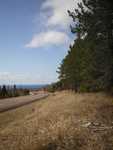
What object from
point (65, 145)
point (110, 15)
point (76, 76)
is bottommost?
point (65, 145)

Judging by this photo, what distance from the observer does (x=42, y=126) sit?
11719 mm

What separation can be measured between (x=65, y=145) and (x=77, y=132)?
136 centimetres

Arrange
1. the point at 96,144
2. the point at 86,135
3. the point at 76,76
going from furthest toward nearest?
the point at 76,76
the point at 86,135
the point at 96,144

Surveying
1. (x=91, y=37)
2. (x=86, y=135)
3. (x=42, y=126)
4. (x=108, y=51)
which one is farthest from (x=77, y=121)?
(x=91, y=37)

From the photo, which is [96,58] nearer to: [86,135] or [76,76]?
[86,135]

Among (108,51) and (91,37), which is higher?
(91,37)

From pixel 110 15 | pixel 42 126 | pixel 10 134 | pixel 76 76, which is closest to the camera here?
pixel 10 134

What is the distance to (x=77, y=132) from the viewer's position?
9719 millimetres

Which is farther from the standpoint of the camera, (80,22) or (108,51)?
(80,22)

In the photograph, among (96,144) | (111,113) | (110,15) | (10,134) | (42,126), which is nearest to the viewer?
(96,144)

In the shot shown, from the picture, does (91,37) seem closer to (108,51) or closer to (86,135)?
(108,51)

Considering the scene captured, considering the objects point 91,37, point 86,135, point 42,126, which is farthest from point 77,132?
point 91,37

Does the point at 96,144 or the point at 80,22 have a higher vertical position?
the point at 80,22

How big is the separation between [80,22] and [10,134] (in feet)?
32.7
